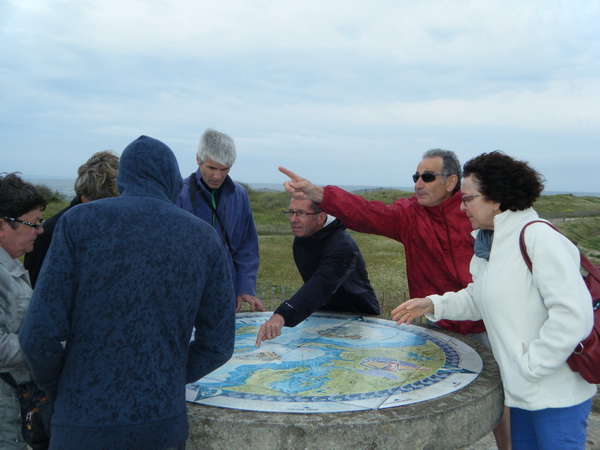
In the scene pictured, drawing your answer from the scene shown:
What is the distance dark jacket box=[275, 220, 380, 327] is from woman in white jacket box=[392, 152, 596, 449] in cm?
139

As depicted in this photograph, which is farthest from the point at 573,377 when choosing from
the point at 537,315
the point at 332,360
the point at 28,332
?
the point at 28,332

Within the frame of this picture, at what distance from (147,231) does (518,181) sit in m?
2.05

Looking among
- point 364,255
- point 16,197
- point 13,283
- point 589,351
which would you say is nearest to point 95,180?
point 16,197

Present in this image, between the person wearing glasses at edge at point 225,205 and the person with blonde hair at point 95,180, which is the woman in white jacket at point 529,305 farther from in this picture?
the person with blonde hair at point 95,180

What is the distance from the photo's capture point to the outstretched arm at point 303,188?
4.40 metres

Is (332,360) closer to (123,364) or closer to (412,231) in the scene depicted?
(412,231)

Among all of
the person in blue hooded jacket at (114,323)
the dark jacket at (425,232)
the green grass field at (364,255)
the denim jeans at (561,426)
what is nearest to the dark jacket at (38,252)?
the person in blue hooded jacket at (114,323)

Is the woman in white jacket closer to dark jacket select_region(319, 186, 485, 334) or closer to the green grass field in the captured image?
dark jacket select_region(319, 186, 485, 334)

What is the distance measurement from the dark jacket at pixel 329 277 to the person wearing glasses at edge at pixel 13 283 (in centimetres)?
180

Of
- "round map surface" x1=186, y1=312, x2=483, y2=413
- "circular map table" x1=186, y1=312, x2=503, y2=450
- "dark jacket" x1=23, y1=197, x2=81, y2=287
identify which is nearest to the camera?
"circular map table" x1=186, y1=312, x2=503, y2=450

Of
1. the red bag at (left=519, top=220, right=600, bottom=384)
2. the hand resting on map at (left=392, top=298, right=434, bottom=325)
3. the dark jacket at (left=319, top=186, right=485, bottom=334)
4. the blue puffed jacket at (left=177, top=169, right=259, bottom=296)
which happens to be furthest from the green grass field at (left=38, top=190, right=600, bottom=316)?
the red bag at (left=519, top=220, right=600, bottom=384)

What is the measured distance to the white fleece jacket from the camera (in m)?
2.69

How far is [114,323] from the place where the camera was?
82.0 inches

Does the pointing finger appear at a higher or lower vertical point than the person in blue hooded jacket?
higher
